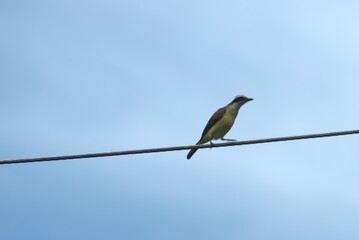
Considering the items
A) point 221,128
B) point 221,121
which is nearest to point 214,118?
point 221,121

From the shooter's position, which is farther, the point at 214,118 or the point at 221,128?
the point at 214,118

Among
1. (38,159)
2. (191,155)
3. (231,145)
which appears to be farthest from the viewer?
(191,155)

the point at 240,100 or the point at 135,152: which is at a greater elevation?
the point at 240,100

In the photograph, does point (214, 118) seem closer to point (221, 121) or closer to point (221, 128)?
point (221, 121)

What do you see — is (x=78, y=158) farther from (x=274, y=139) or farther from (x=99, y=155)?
(x=274, y=139)

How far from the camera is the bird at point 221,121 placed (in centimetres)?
1391

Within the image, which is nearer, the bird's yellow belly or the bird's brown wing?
the bird's yellow belly

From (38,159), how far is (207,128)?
5.87 meters

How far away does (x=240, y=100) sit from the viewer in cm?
1431

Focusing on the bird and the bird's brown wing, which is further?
the bird's brown wing

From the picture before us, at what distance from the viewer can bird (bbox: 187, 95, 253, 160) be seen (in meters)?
13.9

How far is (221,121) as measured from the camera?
13930 mm

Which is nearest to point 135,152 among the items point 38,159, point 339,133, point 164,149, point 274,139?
point 164,149

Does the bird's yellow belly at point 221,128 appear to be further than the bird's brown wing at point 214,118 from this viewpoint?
No
